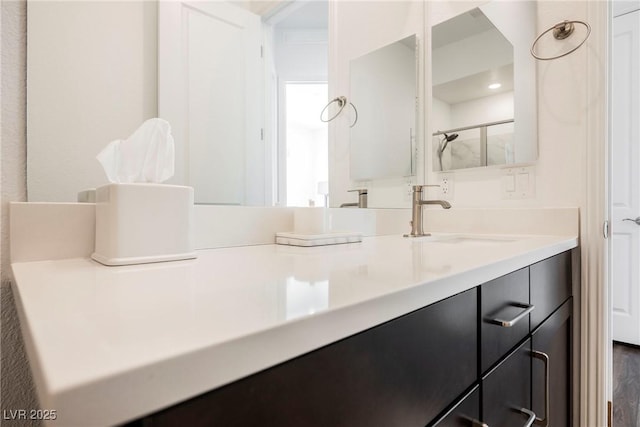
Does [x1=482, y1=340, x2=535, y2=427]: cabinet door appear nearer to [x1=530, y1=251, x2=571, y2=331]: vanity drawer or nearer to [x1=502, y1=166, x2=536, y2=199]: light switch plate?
[x1=530, y1=251, x2=571, y2=331]: vanity drawer

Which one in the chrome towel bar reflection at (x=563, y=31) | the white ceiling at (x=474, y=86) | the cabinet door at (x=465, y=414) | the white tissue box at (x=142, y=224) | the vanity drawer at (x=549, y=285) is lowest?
the cabinet door at (x=465, y=414)

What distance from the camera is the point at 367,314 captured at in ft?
1.16

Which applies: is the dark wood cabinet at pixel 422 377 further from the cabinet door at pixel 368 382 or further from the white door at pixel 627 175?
the white door at pixel 627 175

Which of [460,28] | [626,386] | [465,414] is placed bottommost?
[626,386]

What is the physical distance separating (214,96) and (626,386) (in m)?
2.46

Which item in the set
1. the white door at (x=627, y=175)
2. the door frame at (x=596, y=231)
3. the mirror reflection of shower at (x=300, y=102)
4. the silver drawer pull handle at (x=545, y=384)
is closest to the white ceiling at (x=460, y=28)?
the door frame at (x=596, y=231)

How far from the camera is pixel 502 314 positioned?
0.66 m

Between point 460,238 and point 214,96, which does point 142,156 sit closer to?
point 214,96

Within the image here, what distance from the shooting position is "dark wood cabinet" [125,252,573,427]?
0.27 m

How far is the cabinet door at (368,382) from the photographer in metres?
0.26

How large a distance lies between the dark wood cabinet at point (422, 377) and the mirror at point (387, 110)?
2.63 feet

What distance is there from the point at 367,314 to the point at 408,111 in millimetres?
1453

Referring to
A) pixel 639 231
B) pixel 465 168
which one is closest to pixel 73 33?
pixel 465 168

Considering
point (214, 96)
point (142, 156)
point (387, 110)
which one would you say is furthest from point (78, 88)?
point (387, 110)
